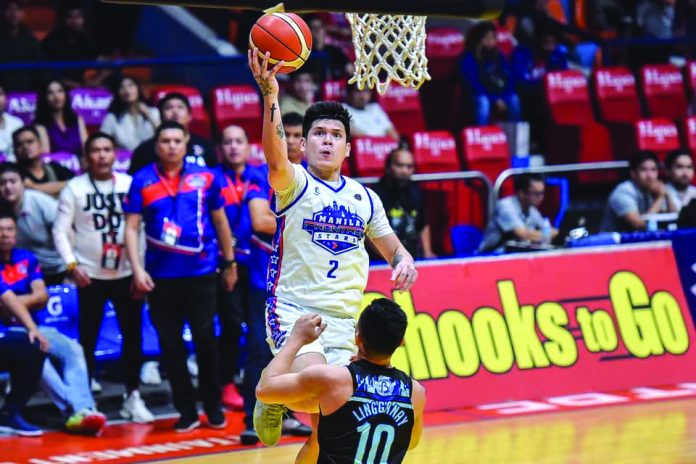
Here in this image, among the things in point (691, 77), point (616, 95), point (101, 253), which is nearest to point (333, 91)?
point (616, 95)

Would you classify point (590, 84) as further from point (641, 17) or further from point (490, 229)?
point (490, 229)

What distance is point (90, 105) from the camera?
517 inches

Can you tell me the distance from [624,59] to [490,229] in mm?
6527

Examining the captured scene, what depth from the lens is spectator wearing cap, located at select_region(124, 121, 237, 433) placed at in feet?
30.7

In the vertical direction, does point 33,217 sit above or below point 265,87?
below

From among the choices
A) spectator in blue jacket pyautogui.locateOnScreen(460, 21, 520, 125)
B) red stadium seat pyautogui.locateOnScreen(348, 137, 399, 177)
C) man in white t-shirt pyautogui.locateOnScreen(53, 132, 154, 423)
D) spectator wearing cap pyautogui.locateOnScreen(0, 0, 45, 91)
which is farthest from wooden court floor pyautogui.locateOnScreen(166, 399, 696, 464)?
spectator wearing cap pyautogui.locateOnScreen(0, 0, 45, 91)

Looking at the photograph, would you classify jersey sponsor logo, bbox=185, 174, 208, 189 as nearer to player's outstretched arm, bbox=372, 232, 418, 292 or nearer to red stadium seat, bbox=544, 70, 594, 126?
player's outstretched arm, bbox=372, 232, 418, 292

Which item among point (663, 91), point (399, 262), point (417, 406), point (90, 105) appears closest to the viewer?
point (417, 406)

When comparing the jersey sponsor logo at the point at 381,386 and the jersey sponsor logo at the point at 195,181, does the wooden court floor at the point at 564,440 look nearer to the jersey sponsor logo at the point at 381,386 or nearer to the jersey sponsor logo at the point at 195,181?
the jersey sponsor logo at the point at 195,181

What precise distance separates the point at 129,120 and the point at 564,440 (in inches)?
211

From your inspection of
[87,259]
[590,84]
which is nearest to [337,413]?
[87,259]

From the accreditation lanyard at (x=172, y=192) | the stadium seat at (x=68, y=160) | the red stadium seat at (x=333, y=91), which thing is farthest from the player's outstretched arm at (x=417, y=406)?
the red stadium seat at (x=333, y=91)

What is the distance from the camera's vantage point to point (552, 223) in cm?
1300

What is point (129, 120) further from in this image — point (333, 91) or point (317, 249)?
point (317, 249)
